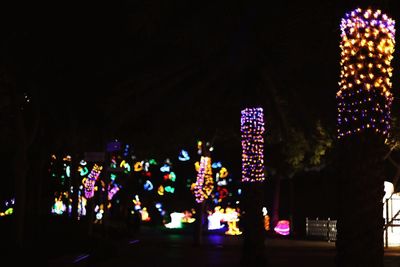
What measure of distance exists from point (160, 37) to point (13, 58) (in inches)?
146

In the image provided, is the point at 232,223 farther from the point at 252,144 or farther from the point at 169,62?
the point at 252,144

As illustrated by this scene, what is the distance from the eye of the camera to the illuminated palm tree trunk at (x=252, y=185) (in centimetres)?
1730

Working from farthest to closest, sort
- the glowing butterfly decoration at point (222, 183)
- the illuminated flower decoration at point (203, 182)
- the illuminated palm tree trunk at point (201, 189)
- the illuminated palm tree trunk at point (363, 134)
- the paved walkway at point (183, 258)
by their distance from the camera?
the glowing butterfly decoration at point (222, 183) → the illuminated flower decoration at point (203, 182) → the illuminated palm tree trunk at point (201, 189) → the paved walkway at point (183, 258) → the illuminated palm tree trunk at point (363, 134)

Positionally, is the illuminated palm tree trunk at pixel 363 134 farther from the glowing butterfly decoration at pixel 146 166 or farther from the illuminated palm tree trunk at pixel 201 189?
the glowing butterfly decoration at pixel 146 166

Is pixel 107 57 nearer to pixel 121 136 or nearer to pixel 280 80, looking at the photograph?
pixel 280 80

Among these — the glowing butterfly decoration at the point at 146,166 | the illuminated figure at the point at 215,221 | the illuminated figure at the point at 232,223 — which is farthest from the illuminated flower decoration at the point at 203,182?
the glowing butterfly decoration at the point at 146,166

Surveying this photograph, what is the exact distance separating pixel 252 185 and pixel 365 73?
852 cm

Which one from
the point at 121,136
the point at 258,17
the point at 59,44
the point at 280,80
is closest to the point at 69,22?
the point at 59,44

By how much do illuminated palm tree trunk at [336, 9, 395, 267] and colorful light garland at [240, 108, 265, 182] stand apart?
807cm

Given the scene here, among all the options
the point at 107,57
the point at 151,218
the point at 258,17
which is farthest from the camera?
the point at 151,218

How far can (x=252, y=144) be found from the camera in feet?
57.9

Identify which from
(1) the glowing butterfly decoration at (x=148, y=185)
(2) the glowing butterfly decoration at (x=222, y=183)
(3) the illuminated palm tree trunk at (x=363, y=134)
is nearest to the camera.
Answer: (3) the illuminated palm tree trunk at (x=363, y=134)

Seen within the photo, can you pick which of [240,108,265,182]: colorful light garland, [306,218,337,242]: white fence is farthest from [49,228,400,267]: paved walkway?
[306,218,337,242]: white fence

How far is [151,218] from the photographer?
59.9 metres
